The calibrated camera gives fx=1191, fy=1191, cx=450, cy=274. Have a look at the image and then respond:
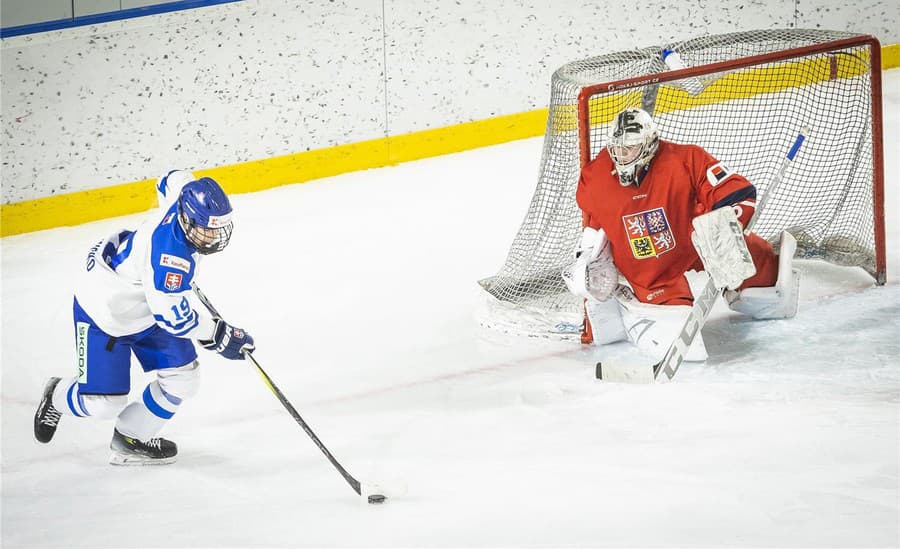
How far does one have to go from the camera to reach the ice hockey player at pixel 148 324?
9.98 ft

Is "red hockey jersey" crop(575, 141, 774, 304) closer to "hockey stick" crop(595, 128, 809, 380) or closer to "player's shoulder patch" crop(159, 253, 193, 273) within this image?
"hockey stick" crop(595, 128, 809, 380)

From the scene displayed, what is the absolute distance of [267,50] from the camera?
593 cm

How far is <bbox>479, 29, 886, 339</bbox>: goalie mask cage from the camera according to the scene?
13.3 feet

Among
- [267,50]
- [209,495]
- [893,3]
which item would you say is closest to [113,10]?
[267,50]

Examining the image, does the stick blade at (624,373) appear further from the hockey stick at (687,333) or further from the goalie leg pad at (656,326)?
the goalie leg pad at (656,326)

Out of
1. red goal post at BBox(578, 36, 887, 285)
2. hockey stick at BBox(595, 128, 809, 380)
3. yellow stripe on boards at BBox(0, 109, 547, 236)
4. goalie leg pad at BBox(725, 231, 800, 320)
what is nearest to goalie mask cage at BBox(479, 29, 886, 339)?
red goal post at BBox(578, 36, 887, 285)

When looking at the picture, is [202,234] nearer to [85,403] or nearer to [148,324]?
[148,324]

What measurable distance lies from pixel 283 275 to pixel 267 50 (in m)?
1.50

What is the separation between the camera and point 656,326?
3805 millimetres

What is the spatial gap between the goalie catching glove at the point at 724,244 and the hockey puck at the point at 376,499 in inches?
49.9

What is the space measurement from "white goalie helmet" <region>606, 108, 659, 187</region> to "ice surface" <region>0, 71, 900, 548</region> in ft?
2.11

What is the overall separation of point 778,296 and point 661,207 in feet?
1.89

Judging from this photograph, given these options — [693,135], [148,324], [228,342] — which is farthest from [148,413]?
[693,135]

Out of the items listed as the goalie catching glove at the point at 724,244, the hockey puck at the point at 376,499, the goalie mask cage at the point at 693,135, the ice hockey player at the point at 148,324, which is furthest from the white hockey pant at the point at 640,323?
the ice hockey player at the point at 148,324
